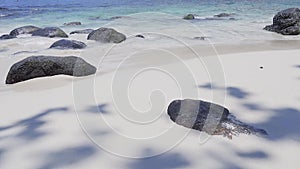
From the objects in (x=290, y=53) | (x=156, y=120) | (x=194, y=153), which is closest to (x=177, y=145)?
(x=194, y=153)

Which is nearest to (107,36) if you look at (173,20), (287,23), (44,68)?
(44,68)

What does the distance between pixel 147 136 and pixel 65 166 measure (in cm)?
72

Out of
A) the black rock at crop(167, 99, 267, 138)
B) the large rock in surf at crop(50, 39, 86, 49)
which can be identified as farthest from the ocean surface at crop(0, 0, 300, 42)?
the black rock at crop(167, 99, 267, 138)

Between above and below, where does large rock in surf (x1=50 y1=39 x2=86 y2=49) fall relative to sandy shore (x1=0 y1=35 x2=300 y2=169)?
below

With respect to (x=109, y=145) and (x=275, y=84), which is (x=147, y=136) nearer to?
(x=109, y=145)

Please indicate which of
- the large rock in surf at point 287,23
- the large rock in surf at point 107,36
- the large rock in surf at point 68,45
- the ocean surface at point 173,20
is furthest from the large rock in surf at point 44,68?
the large rock in surf at point 287,23

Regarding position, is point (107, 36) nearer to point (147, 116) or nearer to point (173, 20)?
point (147, 116)

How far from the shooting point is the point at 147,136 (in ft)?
8.29

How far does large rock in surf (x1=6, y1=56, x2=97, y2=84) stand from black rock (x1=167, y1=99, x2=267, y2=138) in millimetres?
1924

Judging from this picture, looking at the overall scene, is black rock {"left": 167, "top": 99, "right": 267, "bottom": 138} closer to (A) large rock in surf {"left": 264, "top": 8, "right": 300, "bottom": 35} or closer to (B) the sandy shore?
(B) the sandy shore

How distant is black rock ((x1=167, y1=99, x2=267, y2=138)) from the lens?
2498 mm

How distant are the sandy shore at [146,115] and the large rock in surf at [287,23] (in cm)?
517

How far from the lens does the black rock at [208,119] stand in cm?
250

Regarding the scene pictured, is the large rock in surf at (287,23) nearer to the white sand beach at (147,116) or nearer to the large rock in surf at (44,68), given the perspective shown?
the white sand beach at (147,116)
